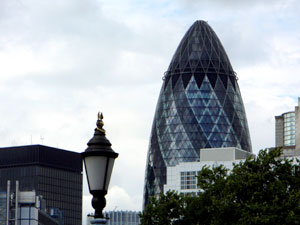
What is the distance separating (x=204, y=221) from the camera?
211 ft

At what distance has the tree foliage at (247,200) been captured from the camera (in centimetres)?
6072

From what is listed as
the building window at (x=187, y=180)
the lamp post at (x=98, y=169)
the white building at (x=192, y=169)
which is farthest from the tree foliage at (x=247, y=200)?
the building window at (x=187, y=180)

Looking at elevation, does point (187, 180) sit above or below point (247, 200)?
above

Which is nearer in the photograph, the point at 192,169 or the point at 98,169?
the point at 98,169

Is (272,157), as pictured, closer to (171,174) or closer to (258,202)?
(258,202)

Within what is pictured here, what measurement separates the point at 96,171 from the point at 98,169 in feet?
0.24

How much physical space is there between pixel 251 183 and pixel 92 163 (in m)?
38.2

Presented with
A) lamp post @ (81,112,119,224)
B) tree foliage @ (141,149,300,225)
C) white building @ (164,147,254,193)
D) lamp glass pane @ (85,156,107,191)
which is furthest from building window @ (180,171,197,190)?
lamp glass pane @ (85,156,107,191)

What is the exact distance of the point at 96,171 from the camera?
2398 centimetres

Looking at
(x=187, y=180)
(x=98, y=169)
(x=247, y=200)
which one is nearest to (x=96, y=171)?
(x=98, y=169)

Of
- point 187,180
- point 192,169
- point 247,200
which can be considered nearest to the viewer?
point 247,200

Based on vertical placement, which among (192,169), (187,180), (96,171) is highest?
(192,169)

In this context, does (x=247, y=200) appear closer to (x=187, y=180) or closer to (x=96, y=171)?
(x=96, y=171)

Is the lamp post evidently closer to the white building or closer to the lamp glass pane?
the lamp glass pane
